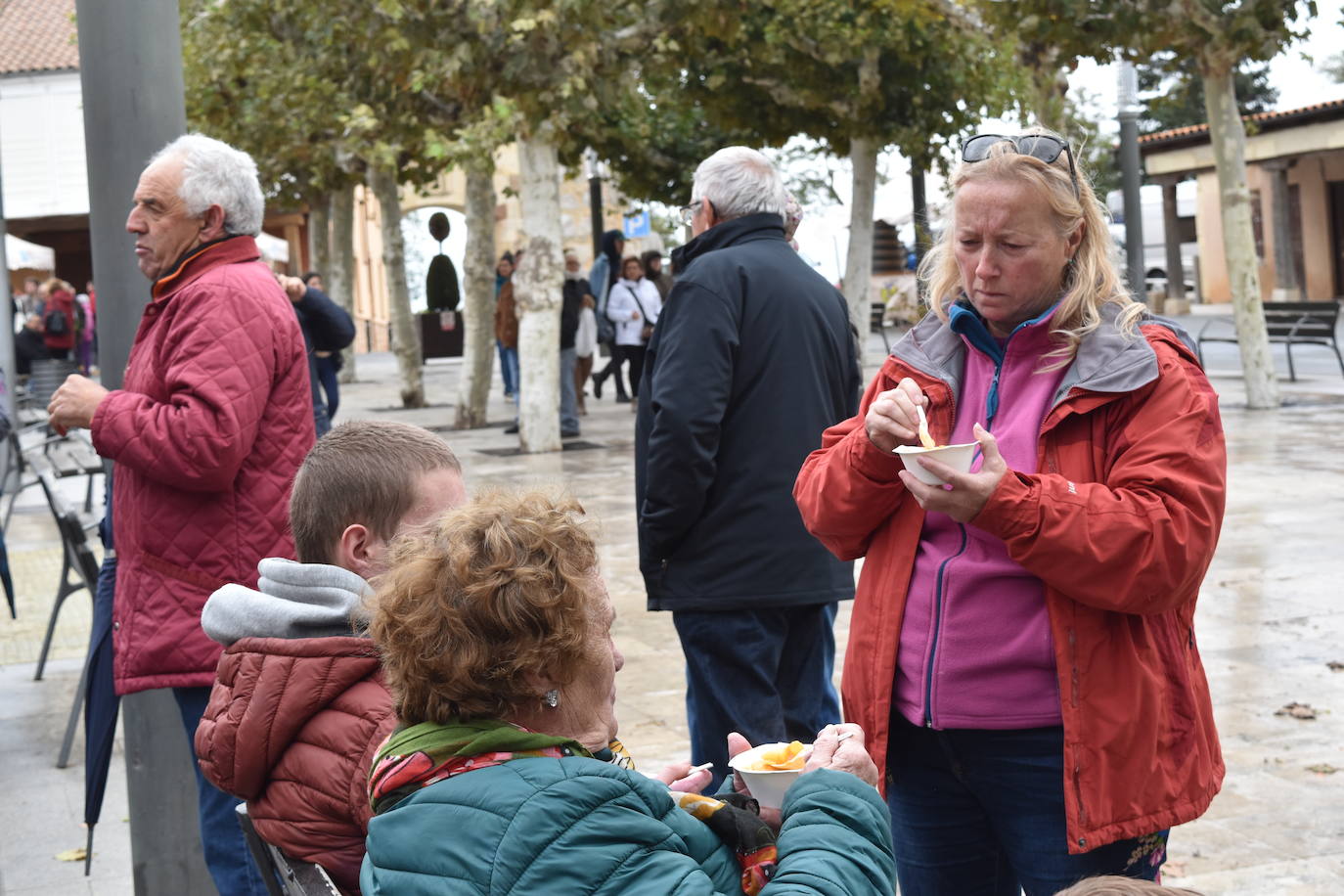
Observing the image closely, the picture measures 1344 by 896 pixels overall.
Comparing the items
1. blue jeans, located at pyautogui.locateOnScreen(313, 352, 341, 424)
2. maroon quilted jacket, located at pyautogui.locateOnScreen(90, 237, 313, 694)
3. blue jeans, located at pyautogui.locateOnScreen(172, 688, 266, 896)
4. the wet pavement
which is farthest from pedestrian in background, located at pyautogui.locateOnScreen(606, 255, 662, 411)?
blue jeans, located at pyautogui.locateOnScreen(172, 688, 266, 896)

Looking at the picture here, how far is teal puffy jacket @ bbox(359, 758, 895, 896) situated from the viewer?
1.76m

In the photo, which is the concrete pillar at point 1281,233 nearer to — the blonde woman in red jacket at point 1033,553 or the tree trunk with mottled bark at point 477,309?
the tree trunk with mottled bark at point 477,309

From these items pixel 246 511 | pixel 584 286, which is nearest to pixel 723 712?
pixel 246 511

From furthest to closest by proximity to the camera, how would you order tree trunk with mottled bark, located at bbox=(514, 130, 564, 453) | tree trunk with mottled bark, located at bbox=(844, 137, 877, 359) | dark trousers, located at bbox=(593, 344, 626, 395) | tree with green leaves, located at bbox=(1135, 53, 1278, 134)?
tree with green leaves, located at bbox=(1135, 53, 1278, 134) → tree trunk with mottled bark, located at bbox=(844, 137, 877, 359) → dark trousers, located at bbox=(593, 344, 626, 395) → tree trunk with mottled bark, located at bbox=(514, 130, 564, 453)

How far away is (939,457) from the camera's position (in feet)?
7.86

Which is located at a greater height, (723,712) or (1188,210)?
(1188,210)

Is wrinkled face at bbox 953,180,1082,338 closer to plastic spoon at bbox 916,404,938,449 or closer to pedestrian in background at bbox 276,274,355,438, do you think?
plastic spoon at bbox 916,404,938,449

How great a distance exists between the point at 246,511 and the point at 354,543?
1277mm

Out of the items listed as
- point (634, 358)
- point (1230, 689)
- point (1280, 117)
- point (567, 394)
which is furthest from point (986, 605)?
point (1280, 117)

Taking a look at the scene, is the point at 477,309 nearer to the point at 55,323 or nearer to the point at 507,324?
the point at 507,324

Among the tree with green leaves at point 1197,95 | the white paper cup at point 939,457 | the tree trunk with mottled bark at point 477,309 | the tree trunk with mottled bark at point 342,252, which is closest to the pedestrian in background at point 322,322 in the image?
the white paper cup at point 939,457

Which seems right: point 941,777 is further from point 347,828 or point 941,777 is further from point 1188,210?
point 1188,210

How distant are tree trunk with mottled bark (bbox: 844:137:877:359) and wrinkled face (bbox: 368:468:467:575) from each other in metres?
18.1

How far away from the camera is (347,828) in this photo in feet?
7.57
